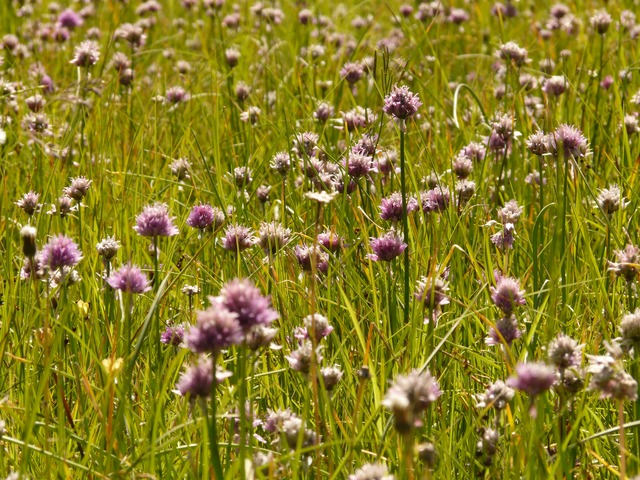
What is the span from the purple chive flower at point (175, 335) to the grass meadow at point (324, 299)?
0.01 m

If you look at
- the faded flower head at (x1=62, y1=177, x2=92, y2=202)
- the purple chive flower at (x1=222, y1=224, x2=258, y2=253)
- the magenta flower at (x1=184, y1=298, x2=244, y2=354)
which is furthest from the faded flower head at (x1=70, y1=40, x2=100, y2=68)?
the magenta flower at (x1=184, y1=298, x2=244, y2=354)

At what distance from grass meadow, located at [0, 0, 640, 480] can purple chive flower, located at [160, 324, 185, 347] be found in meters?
0.01

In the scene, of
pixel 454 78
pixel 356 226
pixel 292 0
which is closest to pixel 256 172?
pixel 356 226

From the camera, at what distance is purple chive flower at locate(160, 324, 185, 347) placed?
2016mm

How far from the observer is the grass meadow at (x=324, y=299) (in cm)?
154

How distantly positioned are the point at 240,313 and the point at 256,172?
65.7 inches

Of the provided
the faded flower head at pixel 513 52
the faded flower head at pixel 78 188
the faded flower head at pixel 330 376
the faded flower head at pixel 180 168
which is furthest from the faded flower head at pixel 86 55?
the faded flower head at pixel 330 376

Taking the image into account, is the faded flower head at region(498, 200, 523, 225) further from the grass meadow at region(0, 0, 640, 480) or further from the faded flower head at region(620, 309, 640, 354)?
the faded flower head at region(620, 309, 640, 354)

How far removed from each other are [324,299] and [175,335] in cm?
34

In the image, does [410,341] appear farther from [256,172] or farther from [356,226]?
[256,172]

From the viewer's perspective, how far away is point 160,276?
2430mm

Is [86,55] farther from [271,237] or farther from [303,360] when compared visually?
[303,360]

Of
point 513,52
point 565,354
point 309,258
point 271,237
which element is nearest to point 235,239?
point 271,237

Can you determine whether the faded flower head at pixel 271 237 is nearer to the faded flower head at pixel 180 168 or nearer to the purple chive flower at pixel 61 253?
the purple chive flower at pixel 61 253
